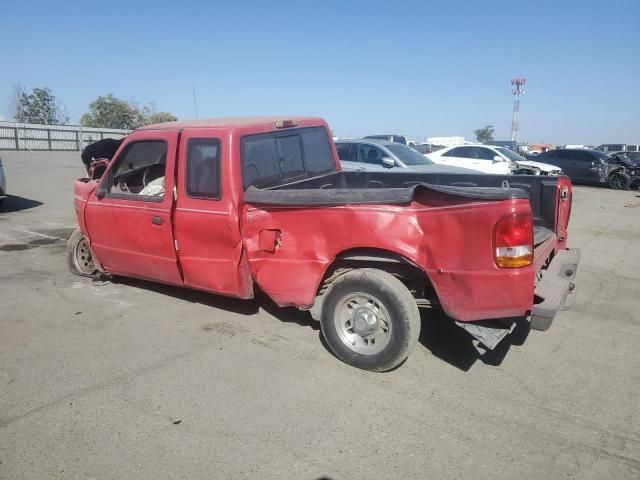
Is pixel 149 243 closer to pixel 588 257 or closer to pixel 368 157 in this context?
pixel 588 257

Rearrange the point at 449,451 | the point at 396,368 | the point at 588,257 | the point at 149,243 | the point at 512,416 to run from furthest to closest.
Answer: the point at 588,257, the point at 149,243, the point at 396,368, the point at 512,416, the point at 449,451

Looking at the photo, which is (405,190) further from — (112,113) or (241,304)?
(112,113)

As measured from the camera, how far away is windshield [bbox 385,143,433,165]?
1163 cm

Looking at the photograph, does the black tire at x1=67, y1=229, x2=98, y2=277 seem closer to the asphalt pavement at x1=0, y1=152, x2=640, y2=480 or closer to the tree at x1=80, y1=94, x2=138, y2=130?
the asphalt pavement at x1=0, y1=152, x2=640, y2=480

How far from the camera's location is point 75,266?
5.98 metres

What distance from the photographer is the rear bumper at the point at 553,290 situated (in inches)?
125

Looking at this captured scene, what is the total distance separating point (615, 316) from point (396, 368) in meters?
2.66

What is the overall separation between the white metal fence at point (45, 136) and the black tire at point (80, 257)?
3534cm

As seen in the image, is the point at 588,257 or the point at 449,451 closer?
the point at 449,451

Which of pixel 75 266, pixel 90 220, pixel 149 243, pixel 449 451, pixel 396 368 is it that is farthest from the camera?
pixel 75 266

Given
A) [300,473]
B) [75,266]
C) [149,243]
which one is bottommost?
[300,473]

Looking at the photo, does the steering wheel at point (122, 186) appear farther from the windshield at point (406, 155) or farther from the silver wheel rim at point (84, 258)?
the windshield at point (406, 155)

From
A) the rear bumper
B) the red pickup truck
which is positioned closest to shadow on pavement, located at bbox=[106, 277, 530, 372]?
the rear bumper

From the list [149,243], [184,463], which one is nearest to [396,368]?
[184,463]
